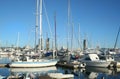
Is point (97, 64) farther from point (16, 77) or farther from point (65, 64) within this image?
point (16, 77)

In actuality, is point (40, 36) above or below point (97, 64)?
above

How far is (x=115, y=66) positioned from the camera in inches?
1893

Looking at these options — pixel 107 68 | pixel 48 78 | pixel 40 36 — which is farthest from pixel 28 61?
pixel 48 78

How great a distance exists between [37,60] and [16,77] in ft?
68.3

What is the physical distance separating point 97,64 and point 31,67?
41.7ft

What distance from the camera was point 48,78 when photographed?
26219 millimetres

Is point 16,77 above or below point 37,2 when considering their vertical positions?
below

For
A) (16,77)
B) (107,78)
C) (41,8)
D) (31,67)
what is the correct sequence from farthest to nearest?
(41,8) → (31,67) → (107,78) → (16,77)

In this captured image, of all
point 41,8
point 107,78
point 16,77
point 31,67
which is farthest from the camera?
point 41,8

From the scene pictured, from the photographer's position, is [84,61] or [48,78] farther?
[84,61]

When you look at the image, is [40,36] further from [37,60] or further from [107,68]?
[107,68]

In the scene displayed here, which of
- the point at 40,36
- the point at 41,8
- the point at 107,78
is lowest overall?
the point at 107,78

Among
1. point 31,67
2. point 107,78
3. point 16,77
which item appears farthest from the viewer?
point 31,67

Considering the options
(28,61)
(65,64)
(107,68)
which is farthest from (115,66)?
(28,61)
